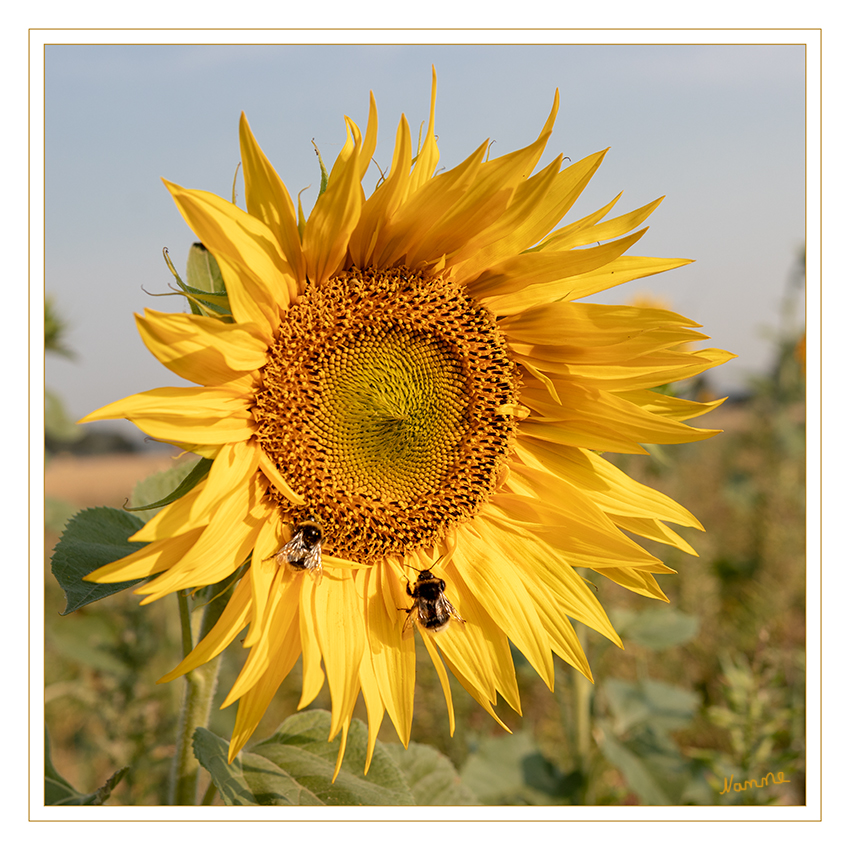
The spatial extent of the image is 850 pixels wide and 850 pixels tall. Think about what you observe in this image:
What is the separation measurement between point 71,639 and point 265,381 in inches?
83.1

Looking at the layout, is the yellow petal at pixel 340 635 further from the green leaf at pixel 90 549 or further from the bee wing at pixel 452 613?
the green leaf at pixel 90 549

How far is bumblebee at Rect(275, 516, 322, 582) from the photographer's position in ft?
4.84

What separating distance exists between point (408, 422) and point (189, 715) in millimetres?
907

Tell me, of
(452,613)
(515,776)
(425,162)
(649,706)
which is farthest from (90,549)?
(649,706)

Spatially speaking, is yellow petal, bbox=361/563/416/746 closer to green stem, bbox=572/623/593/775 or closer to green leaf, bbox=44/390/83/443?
green stem, bbox=572/623/593/775

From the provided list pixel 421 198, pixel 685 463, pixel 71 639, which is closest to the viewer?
pixel 421 198

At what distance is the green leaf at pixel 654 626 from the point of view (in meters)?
3.09

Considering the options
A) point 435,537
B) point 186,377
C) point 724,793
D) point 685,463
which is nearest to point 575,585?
point 435,537

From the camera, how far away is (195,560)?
1.28 meters

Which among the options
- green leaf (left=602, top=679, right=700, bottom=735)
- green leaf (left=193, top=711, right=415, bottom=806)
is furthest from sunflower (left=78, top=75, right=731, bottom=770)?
green leaf (left=602, top=679, right=700, bottom=735)

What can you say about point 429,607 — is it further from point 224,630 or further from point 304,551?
point 224,630
